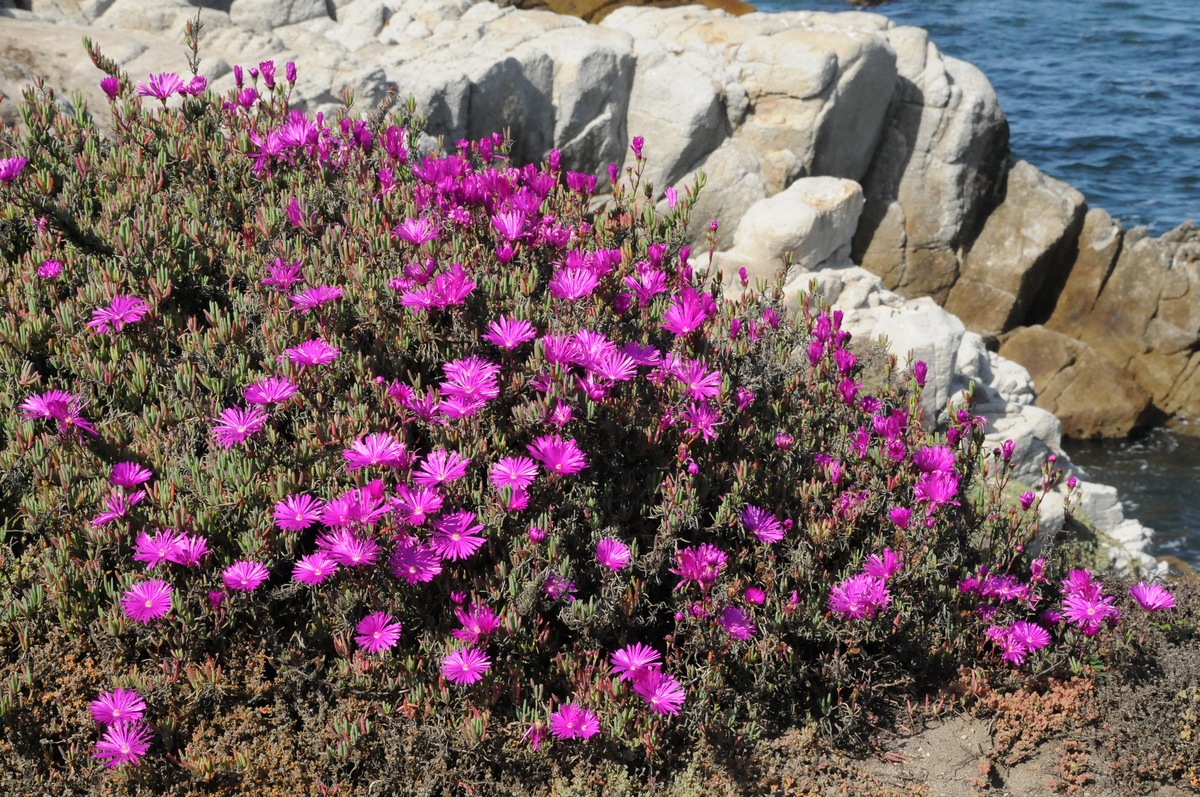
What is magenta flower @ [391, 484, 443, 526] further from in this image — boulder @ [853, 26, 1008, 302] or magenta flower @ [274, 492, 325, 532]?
boulder @ [853, 26, 1008, 302]

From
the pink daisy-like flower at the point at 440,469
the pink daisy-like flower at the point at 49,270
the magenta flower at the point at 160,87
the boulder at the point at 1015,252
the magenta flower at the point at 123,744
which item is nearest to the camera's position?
the magenta flower at the point at 123,744

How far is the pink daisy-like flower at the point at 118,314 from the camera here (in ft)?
12.3

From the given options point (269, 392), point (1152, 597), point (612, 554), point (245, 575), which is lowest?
point (1152, 597)

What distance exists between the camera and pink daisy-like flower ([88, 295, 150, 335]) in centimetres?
376

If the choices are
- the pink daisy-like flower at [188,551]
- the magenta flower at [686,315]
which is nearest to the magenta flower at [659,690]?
the magenta flower at [686,315]

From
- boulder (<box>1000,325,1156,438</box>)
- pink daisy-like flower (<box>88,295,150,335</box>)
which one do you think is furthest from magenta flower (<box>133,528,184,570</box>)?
boulder (<box>1000,325,1156,438</box>)

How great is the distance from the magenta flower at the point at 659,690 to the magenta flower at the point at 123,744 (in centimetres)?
148

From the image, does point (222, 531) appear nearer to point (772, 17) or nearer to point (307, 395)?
point (307, 395)

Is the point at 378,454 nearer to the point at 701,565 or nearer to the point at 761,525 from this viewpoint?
the point at 701,565

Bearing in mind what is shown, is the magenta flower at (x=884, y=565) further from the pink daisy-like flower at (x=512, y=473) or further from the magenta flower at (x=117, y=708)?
the magenta flower at (x=117, y=708)

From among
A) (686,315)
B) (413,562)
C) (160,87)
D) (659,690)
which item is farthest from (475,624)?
(160,87)

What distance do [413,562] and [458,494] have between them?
0.29 meters

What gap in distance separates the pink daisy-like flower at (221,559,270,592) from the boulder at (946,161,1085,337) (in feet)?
40.6

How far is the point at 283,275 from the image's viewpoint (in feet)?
12.8
